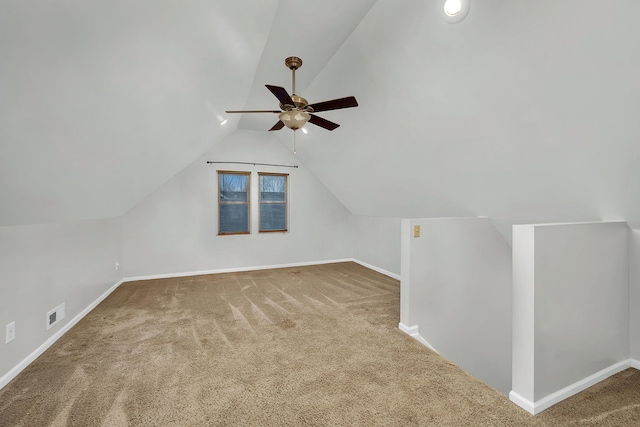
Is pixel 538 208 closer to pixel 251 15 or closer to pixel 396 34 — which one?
pixel 396 34

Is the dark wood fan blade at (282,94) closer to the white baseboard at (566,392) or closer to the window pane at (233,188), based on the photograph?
the white baseboard at (566,392)

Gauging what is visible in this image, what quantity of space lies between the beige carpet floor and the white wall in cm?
19

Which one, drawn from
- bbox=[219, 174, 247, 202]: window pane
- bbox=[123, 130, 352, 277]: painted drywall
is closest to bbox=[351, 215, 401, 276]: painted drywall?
bbox=[123, 130, 352, 277]: painted drywall

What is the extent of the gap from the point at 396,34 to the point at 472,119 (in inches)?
35.2

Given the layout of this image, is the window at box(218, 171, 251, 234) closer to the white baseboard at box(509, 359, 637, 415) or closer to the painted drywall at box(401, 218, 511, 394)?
the painted drywall at box(401, 218, 511, 394)

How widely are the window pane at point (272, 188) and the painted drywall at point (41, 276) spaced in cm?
264

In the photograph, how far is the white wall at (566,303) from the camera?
166 centimetres

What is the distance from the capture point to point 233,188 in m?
5.15

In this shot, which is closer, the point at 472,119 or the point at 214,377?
the point at 214,377

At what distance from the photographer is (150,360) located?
7.04 ft

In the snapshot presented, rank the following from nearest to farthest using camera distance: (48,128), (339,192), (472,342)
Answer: (48,128) → (472,342) → (339,192)

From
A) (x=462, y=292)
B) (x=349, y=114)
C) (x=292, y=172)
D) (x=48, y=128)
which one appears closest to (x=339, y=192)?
(x=292, y=172)

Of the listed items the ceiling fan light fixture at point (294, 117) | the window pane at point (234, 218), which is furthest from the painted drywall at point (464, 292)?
the window pane at point (234, 218)

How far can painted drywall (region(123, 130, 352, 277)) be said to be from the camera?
4574 millimetres
